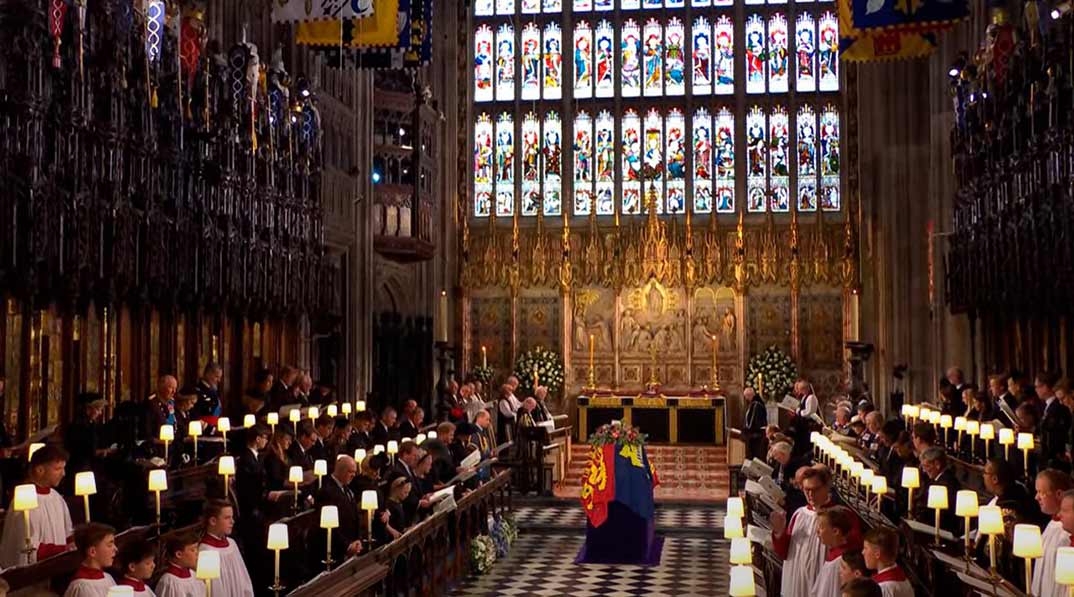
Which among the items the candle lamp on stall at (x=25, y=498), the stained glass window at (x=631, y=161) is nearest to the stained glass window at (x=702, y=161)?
the stained glass window at (x=631, y=161)

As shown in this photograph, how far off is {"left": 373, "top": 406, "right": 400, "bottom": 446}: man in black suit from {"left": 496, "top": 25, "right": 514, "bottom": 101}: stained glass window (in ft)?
53.3

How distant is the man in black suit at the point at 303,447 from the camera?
11766mm

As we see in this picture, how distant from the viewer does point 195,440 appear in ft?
41.2

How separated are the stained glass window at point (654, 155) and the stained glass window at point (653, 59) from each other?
1.97 ft

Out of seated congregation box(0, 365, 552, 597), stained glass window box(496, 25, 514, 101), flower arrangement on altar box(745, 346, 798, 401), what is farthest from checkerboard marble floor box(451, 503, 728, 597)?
stained glass window box(496, 25, 514, 101)

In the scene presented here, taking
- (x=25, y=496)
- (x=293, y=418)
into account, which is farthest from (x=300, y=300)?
(x=25, y=496)

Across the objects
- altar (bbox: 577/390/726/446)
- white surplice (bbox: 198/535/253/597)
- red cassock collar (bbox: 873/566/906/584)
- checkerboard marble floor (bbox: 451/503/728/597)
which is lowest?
checkerboard marble floor (bbox: 451/503/728/597)

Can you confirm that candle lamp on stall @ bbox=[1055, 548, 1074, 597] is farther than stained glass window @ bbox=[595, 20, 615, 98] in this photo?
No

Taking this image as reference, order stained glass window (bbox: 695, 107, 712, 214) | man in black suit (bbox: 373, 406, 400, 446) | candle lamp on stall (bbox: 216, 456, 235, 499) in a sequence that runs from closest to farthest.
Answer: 1. candle lamp on stall (bbox: 216, 456, 235, 499)
2. man in black suit (bbox: 373, 406, 400, 446)
3. stained glass window (bbox: 695, 107, 712, 214)

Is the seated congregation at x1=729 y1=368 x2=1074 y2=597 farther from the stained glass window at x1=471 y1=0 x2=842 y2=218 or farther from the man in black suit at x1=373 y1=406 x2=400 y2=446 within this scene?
the stained glass window at x1=471 y1=0 x2=842 y2=218

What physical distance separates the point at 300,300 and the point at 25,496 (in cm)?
1289

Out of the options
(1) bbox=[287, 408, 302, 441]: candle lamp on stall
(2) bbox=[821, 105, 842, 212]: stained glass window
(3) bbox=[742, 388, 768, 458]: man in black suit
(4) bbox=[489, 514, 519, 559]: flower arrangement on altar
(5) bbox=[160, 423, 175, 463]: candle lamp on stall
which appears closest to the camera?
(5) bbox=[160, 423, 175, 463]: candle lamp on stall

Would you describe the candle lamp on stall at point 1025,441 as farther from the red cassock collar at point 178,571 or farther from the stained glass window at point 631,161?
the stained glass window at point 631,161

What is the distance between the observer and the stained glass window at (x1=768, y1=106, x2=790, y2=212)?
2873cm
